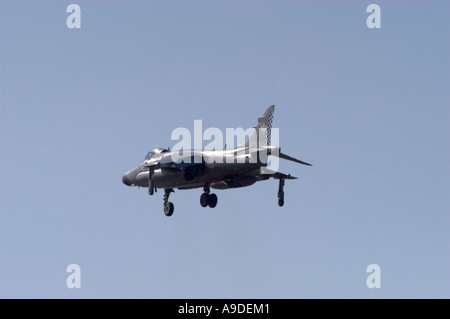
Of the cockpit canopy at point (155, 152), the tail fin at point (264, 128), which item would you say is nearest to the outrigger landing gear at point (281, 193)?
the tail fin at point (264, 128)

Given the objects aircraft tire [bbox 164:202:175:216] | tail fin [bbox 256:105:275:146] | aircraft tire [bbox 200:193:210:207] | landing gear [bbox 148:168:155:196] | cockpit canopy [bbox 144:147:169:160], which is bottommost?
aircraft tire [bbox 164:202:175:216]

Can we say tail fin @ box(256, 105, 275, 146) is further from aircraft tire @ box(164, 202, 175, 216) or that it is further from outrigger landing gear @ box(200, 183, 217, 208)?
aircraft tire @ box(164, 202, 175, 216)

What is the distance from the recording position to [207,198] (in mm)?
120812

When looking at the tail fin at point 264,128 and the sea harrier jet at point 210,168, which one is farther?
the tail fin at point 264,128

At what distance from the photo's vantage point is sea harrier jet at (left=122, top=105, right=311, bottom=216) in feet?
374

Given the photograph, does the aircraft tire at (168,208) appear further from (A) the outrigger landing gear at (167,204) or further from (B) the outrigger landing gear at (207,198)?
(B) the outrigger landing gear at (207,198)

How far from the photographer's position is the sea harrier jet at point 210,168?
11403 centimetres

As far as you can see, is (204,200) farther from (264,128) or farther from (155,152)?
(264,128)

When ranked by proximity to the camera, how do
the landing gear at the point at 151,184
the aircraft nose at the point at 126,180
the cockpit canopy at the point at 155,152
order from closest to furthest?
1. the landing gear at the point at 151,184
2. the cockpit canopy at the point at 155,152
3. the aircraft nose at the point at 126,180

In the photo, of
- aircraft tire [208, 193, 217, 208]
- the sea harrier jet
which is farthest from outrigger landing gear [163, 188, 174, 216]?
aircraft tire [208, 193, 217, 208]
